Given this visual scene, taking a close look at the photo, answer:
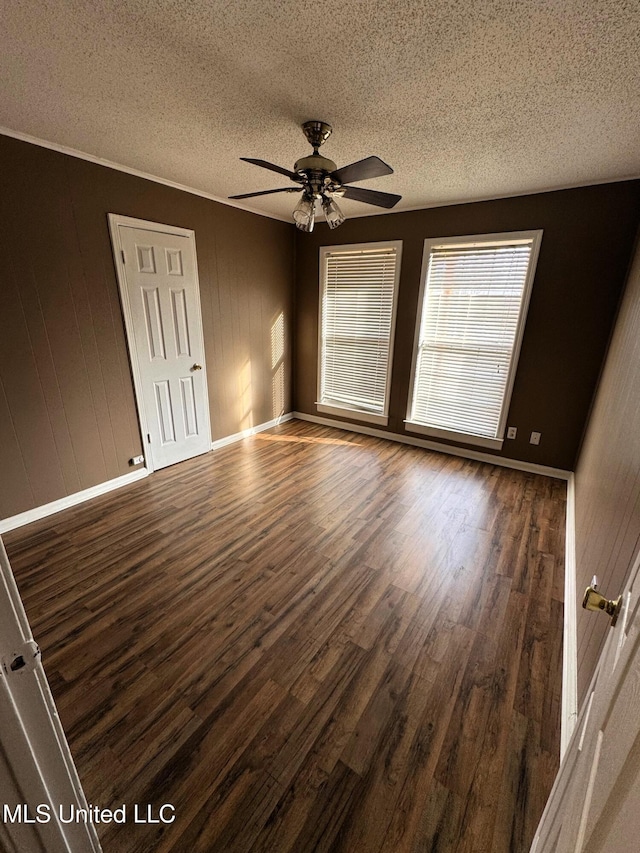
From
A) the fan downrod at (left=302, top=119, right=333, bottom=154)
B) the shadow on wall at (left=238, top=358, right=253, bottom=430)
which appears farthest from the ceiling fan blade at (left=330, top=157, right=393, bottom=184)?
the shadow on wall at (left=238, top=358, right=253, bottom=430)

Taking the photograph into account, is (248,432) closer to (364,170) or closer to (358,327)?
(358,327)

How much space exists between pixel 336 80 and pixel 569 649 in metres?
2.82

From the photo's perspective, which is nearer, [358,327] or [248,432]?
[358,327]

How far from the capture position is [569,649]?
163cm

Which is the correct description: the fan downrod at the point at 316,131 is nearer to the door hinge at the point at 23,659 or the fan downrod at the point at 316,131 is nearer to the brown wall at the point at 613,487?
the brown wall at the point at 613,487

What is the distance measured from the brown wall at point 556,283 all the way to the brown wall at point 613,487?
36 cm

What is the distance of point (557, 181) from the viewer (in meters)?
2.79

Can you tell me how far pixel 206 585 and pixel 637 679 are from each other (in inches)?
78.2

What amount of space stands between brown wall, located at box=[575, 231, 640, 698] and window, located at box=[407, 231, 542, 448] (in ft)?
2.84

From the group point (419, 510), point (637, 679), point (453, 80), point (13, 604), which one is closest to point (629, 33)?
point (453, 80)

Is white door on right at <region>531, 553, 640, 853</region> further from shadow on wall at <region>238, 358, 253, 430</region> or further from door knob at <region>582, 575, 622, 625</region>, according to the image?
shadow on wall at <region>238, 358, 253, 430</region>

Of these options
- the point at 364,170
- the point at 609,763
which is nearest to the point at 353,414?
the point at 364,170

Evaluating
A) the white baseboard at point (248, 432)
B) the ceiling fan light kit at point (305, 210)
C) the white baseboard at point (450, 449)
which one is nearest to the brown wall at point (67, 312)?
the white baseboard at point (248, 432)

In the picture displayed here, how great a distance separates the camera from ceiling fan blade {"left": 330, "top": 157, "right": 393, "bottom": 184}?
172 cm
